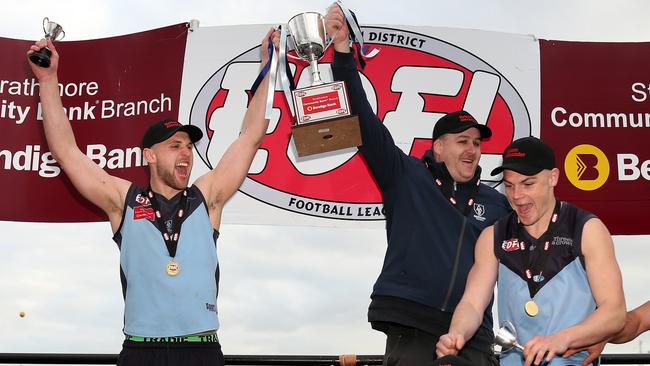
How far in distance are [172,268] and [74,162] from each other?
39.6 inches

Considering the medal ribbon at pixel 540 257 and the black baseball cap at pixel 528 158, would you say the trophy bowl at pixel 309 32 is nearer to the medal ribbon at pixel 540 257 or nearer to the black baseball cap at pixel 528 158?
the black baseball cap at pixel 528 158

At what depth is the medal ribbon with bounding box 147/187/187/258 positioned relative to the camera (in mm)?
4745

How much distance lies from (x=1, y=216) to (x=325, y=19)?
11.0 ft

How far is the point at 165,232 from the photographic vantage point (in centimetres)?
479

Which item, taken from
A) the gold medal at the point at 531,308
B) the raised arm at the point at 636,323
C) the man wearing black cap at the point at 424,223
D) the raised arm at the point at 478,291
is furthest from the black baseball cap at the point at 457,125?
the gold medal at the point at 531,308

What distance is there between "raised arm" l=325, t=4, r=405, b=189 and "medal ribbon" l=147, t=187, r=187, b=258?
1.15m

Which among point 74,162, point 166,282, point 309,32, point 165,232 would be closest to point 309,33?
point 309,32

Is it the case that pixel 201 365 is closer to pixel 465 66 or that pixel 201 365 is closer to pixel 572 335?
pixel 572 335

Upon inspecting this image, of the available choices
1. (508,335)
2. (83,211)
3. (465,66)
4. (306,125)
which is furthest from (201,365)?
(465,66)

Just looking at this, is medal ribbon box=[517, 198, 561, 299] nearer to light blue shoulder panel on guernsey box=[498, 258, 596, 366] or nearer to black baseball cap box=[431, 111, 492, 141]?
light blue shoulder panel on guernsey box=[498, 258, 596, 366]

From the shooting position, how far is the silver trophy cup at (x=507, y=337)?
136 inches

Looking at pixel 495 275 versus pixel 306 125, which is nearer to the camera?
pixel 495 275

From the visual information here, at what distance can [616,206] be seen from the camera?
274 inches

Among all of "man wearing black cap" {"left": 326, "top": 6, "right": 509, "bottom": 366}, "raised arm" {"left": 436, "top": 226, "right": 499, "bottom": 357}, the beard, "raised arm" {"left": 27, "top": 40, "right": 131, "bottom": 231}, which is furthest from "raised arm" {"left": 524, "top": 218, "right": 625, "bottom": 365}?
"raised arm" {"left": 27, "top": 40, "right": 131, "bottom": 231}
